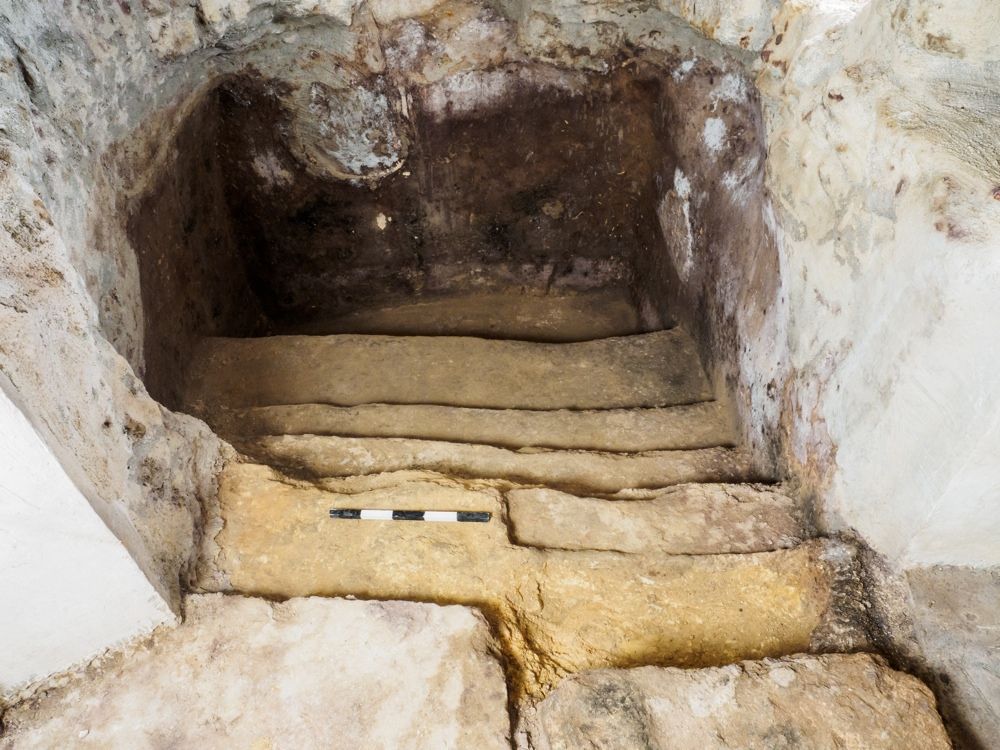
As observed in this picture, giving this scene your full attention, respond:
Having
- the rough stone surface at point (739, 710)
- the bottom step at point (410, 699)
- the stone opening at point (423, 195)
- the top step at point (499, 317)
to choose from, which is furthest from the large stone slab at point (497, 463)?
the top step at point (499, 317)

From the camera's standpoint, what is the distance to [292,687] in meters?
1.50

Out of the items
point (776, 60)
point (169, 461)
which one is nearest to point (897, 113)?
point (776, 60)

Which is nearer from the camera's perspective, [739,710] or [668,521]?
[739,710]

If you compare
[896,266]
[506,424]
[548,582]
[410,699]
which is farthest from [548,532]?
[896,266]

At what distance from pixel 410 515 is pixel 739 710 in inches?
38.3

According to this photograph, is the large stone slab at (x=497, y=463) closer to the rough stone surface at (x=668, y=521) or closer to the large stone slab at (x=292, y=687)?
the rough stone surface at (x=668, y=521)

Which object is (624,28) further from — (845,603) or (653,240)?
(845,603)

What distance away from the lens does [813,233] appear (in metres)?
1.93

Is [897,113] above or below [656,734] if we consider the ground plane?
above

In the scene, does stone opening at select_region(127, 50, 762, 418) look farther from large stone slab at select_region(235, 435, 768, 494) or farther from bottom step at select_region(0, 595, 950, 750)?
bottom step at select_region(0, 595, 950, 750)

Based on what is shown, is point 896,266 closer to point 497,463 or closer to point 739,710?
point 739,710

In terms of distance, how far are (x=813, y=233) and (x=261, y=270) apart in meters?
3.08

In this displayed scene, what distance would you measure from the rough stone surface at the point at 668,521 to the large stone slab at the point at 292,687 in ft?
1.50

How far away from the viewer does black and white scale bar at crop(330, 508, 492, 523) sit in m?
1.90
